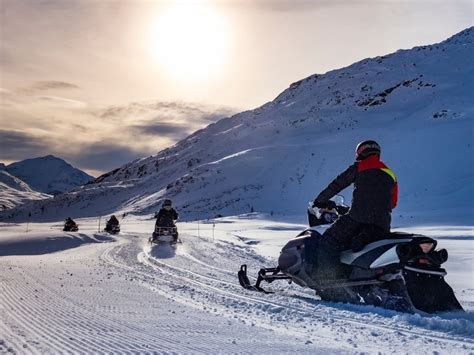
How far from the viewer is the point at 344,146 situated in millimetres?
60969

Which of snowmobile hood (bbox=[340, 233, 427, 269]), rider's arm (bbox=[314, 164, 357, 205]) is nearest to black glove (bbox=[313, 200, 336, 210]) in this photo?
rider's arm (bbox=[314, 164, 357, 205])

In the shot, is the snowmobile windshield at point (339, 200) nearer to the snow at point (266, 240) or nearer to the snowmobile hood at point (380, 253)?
the snowmobile hood at point (380, 253)

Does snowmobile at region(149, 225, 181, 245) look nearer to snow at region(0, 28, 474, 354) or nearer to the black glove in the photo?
snow at region(0, 28, 474, 354)

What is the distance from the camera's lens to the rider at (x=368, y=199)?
250 inches

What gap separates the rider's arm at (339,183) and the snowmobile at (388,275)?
0.48 metres

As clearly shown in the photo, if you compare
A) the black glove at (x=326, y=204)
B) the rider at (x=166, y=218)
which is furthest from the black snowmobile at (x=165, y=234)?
the black glove at (x=326, y=204)

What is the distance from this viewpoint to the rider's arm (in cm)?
665

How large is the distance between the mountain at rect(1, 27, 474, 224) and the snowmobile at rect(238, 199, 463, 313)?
2487 centimetres

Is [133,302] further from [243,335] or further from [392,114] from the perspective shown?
[392,114]

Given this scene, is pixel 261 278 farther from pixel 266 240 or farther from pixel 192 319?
pixel 266 240

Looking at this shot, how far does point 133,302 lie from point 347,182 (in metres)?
3.24

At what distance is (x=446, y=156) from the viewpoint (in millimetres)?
46844

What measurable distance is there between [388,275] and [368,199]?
38.2 inches

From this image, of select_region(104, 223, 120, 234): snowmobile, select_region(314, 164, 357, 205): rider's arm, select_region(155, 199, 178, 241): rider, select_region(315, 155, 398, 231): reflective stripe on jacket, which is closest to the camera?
select_region(315, 155, 398, 231): reflective stripe on jacket
